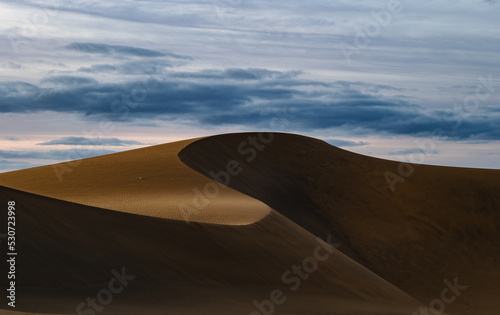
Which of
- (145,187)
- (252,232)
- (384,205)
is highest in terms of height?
(384,205)

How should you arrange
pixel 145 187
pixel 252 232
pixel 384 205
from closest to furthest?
1. pixel 252 232
2. pixel 145 187
3. pixel 384 205

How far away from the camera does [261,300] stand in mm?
19188

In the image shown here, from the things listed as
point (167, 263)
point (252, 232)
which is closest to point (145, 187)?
point (252, 232)

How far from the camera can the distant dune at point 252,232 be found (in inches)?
726

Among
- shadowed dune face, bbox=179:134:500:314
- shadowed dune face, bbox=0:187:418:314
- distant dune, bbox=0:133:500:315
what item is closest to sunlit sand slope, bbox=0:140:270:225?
distant dune, bbox=0:133:500:315

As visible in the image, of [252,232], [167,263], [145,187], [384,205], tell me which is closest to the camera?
[167,263]

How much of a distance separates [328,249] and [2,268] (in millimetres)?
11840

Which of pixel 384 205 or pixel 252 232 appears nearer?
pixel 252 232

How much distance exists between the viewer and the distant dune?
18.4 metres

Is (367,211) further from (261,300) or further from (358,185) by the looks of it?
(261,300)

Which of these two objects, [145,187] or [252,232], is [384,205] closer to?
[145,187]

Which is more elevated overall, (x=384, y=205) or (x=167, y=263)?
(x=384, y=205)

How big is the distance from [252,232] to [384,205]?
58.7 ft

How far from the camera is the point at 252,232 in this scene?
23.1 metres
